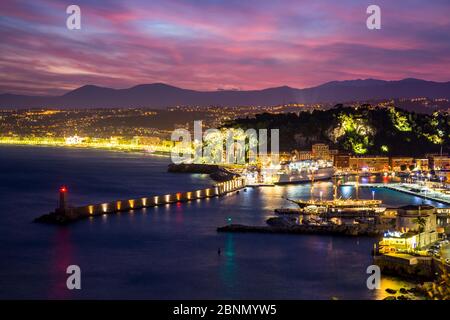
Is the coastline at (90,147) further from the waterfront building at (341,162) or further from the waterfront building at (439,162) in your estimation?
the waterfront building at (439,162)

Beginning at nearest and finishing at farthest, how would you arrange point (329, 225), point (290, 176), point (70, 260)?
1. point (70, 260)
2. point (329, 225)
3. point (290, 176)

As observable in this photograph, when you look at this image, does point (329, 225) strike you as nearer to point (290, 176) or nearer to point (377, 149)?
point (290, 176)

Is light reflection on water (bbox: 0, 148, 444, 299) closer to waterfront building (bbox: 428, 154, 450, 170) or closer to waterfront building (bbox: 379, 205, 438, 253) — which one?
waterfront building (bbox: 379, 205, 438, 253)

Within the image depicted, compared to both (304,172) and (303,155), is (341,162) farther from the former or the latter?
(304,172)

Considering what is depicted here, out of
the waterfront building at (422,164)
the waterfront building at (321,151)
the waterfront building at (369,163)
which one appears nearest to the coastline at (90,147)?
the waterfront building at (321,151)

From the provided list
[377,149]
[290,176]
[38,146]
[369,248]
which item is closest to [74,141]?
[38,146]

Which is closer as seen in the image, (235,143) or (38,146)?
(235,143)

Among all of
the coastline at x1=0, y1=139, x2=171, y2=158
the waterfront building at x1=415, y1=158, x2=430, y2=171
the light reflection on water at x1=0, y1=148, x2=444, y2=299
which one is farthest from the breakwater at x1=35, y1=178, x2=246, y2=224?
the coastline at x1=0, y1=139, x2=171, y2=158
